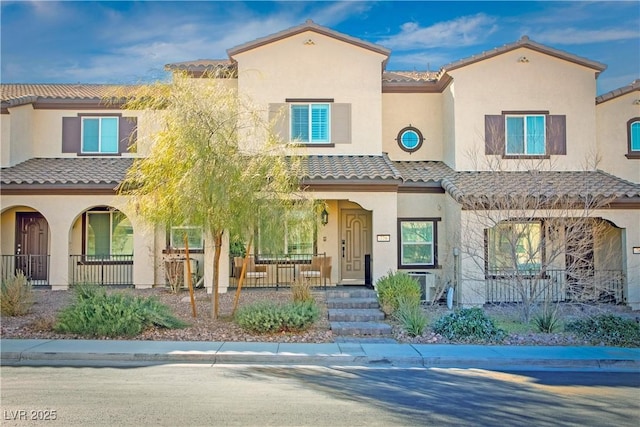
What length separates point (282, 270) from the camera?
1858 centimetres

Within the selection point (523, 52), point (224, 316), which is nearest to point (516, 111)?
point (523, 52)

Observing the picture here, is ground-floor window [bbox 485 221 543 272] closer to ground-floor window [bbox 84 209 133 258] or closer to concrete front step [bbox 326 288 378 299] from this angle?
concrete front step [bbox 326 288 378 299]

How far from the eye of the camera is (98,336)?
1196 centimetres

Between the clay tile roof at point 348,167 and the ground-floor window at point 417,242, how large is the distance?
2037mm

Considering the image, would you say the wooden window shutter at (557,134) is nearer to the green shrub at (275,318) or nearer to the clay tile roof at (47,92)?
the green shrub at (275,318)

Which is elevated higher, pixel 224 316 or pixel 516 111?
pixel 516 111

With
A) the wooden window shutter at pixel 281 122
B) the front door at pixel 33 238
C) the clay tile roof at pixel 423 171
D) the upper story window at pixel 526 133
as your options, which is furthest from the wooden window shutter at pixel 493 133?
the front door at pixel 33 238

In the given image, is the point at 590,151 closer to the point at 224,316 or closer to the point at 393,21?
the point at 393,21

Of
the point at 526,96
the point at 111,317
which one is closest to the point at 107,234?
the point at 111,317

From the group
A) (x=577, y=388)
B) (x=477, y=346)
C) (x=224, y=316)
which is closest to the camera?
(x=577, y=388)

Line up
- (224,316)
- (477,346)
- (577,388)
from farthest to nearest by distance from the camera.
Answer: (224,316), (477,346), (577,388)

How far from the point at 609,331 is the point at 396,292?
Result: 4866 millimetres

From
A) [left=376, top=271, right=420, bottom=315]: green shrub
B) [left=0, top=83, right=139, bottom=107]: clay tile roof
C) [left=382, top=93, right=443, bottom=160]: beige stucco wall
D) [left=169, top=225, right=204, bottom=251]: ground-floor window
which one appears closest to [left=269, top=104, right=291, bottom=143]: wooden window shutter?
[left=382, top=93, right=443, bottom=160]: beige stucco wall

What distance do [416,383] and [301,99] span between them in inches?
453
